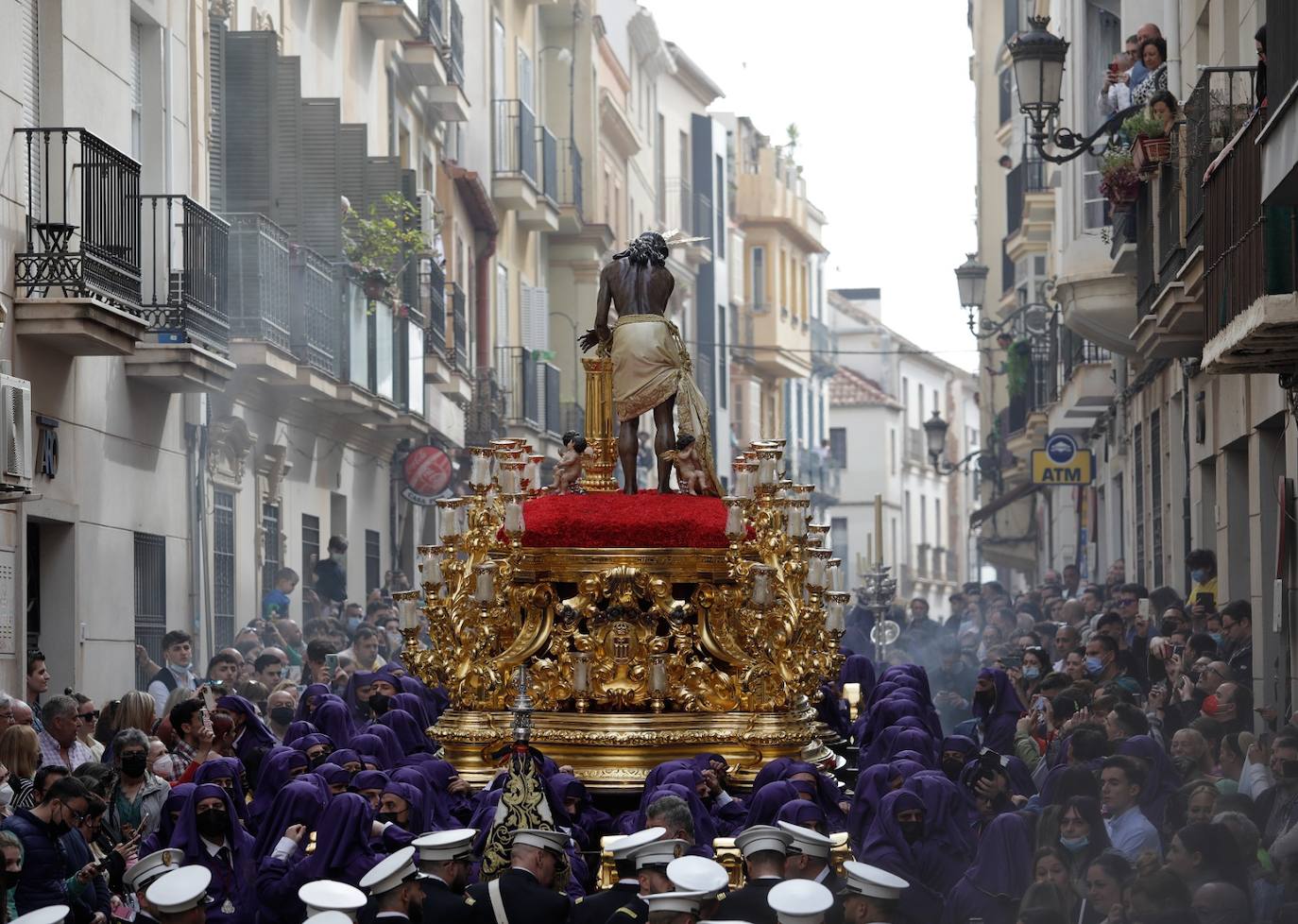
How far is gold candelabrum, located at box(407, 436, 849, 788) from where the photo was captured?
13.0 m

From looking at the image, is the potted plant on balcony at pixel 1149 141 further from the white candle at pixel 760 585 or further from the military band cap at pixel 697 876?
the military band cap at pixel 697 876

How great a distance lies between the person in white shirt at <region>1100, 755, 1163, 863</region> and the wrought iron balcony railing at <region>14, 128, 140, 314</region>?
750cm

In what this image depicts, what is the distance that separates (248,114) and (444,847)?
1258 cm

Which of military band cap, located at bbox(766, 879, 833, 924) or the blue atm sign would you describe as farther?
the blue atm sign

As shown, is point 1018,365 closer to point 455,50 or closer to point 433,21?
point 455,50

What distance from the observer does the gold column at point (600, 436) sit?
1447 centimetres

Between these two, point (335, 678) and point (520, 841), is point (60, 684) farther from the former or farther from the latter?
point (520, 841)

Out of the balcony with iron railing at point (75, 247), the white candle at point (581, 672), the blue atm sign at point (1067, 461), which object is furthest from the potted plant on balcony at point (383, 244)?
the white candle at point (581, 672)

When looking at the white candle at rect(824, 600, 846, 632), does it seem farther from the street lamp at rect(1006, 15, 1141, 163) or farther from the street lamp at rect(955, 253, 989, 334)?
the street lamp at rect(955, 253, 989, 334)

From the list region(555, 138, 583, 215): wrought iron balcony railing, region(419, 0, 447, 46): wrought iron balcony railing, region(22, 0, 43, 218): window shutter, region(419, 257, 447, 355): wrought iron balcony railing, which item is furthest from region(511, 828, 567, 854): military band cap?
region(555, 138, 583, 215): wrought iron balcony railing

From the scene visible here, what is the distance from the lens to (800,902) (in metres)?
8.45

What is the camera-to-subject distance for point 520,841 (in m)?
9.45

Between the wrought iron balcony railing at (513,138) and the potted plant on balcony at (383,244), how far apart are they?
10164 mm

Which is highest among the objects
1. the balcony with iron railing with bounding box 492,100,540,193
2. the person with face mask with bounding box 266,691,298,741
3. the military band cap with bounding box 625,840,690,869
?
the balcony with iron railing with bounding box 492,100,540,193
